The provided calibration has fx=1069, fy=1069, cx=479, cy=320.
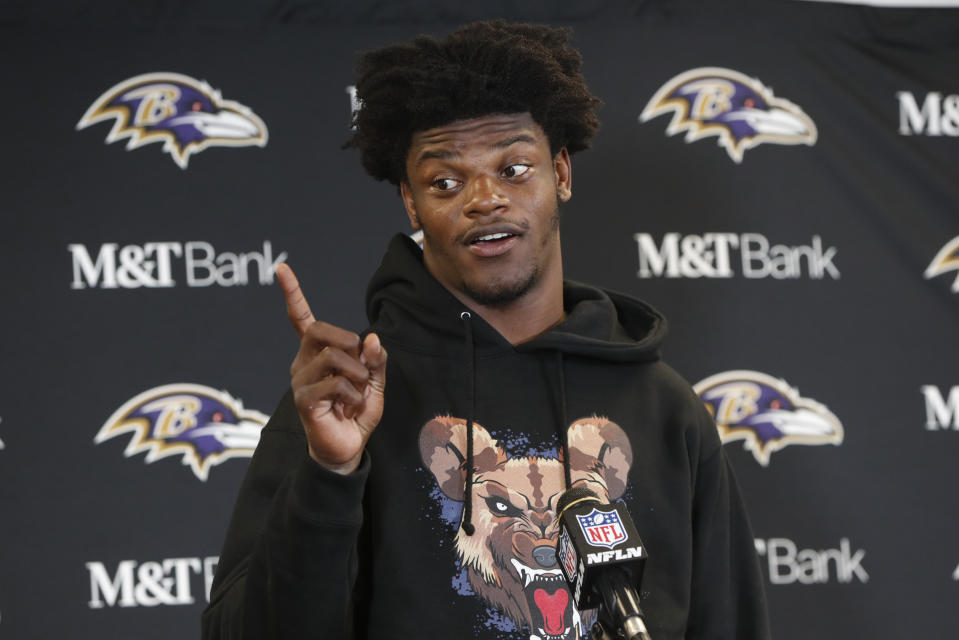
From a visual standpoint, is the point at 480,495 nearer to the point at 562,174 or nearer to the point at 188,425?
the point at 562,174

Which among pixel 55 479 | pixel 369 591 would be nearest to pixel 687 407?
pixel 369 591

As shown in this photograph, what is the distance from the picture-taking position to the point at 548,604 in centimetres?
123

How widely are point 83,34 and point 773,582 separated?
170cm

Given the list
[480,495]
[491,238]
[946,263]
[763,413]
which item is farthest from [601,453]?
[946,263]

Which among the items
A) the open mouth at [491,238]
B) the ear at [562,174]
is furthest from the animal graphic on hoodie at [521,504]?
the ear at [562,174]

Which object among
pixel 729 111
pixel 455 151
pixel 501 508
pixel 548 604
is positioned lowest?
pixel 548 604

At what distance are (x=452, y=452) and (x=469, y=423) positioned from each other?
0.04 metres

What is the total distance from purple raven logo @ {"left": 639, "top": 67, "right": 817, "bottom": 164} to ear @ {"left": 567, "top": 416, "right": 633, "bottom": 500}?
1.03m

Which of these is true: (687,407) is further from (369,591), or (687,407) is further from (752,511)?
(752,511)

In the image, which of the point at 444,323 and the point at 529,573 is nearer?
the point at 529,573

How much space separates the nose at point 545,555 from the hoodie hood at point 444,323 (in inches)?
9.9

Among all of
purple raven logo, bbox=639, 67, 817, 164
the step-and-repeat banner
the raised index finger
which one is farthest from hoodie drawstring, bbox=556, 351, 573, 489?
purple raven logo, bbox=639, 67, 817, 164

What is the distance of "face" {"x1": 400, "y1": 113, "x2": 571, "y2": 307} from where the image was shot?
51.9 inches

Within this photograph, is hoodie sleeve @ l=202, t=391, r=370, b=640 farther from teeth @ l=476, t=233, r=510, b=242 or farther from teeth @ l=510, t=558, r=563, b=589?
teeth @ l=476, t=233, r=510, b=242
